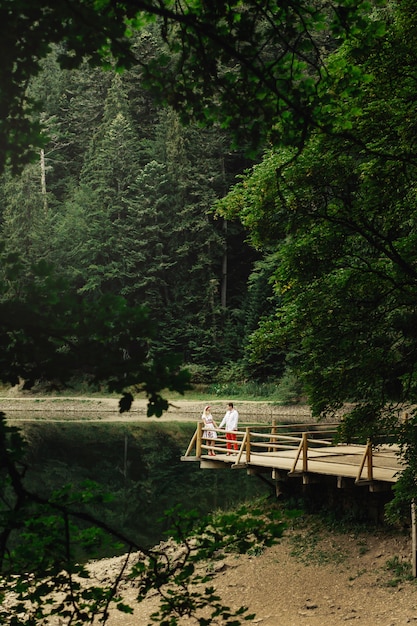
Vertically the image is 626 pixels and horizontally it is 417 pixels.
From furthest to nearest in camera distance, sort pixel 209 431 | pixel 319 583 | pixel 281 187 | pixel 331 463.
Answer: pixel 209 431 → pixel 331 463 → pixel 319 583 → pixel 281 187

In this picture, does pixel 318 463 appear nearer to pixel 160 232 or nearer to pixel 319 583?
pixel 319 583

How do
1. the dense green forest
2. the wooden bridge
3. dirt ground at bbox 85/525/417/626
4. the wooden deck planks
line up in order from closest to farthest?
dirt ground at bbox 85/525/417/626
the wooden bridge
the wooden deck planks
the dense green forest

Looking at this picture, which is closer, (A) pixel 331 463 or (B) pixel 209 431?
(A) pixel 331 463

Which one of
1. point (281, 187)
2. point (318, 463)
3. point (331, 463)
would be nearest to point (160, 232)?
point (318, 463)

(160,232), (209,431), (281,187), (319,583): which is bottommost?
(319,583)

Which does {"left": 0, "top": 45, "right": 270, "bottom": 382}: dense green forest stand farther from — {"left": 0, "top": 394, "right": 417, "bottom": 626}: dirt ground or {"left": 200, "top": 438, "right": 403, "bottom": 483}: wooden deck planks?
{"left": 0, "top": 394, "right": 417, "bottom": 626}: dirt ground

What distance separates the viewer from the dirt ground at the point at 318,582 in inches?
409

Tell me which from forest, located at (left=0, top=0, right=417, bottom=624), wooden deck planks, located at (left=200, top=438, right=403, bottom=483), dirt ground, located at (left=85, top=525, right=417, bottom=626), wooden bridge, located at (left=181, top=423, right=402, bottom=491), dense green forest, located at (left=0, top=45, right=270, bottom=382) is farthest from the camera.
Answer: dense green forest, located at (left=0, top=45, right=270, bottom=382)

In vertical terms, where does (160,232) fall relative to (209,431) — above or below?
above

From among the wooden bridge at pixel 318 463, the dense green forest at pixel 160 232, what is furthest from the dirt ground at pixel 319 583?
the dense green forest at pixel 160 232

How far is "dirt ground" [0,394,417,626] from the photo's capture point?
1039 centimetres

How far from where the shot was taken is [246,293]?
53.6 meters

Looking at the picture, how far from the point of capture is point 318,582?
1160cm

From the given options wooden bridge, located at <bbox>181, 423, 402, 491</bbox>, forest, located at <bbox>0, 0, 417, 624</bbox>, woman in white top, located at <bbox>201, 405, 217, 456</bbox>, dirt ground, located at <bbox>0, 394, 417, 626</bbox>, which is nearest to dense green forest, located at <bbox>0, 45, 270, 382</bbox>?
woman in white top, located at <bbox>201, 405, 217, 456</bbox>
